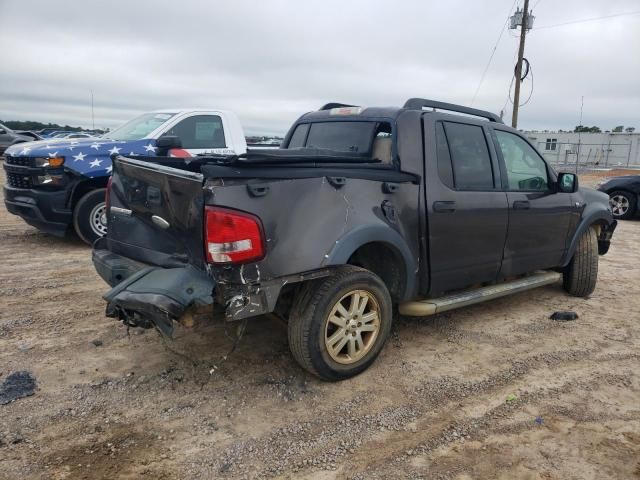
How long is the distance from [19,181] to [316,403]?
585 centimetres

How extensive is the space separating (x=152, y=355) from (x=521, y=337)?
3065 mm

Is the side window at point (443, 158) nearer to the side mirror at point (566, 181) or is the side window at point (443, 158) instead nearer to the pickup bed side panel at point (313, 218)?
the pickup bed side panel at point (313, 218)

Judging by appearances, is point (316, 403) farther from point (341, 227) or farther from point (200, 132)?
point (200, 132)

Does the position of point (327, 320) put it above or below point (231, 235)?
below

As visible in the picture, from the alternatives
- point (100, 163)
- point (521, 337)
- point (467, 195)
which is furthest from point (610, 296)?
point (100, 163)

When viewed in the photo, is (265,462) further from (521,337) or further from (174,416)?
(521,337)

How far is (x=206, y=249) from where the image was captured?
2912mm

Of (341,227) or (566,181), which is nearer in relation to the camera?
(341,227)

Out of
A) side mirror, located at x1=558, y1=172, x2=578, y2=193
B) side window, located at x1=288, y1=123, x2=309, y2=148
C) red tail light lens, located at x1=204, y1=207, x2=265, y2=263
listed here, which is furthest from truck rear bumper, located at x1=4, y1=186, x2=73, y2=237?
side mirror, located at x1=558, y1=172, x2=578, y2=193

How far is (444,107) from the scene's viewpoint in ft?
14.1

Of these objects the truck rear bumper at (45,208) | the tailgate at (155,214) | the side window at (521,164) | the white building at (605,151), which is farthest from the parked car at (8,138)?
the white building at (605,151)

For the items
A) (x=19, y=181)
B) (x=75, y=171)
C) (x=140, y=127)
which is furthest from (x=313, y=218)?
(x=19, y=181)

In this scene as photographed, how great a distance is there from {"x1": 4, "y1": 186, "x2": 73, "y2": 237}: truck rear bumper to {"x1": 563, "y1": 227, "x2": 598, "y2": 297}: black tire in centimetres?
632

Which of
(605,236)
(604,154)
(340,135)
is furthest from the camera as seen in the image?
(604,154)
